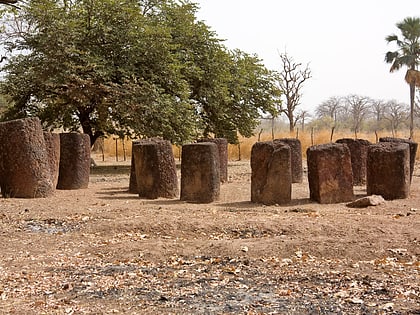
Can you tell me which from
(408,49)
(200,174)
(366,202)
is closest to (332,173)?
(366,202)

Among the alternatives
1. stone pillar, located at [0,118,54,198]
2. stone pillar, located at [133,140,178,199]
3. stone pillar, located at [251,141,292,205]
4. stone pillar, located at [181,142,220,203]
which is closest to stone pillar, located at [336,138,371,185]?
stone pillar, located at [251,141,292,205]

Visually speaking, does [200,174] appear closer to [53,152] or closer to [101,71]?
[53,152]

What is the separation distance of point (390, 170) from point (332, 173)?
3.28 ft

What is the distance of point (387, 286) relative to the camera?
13.9 feet

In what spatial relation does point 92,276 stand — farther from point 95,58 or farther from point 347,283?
point 95,58

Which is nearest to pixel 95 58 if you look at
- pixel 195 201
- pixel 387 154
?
pixel 195 201

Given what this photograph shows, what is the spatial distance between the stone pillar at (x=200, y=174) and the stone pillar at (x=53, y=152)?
254 centimetres

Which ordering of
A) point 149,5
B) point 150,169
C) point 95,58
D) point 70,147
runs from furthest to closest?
point 149,5, point 95,58, point 70,147, point 150,169

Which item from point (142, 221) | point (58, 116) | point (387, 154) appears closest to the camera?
point (142, 221)

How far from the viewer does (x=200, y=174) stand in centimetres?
909

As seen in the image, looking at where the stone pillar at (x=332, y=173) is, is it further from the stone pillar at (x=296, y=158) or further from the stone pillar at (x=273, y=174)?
the stone pillar at (x=296, y=158)

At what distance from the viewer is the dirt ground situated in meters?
3.92

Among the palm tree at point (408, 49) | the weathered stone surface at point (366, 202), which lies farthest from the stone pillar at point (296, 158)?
the palm tree at point (408, 49)

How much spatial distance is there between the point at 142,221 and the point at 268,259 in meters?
2.11
